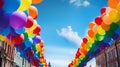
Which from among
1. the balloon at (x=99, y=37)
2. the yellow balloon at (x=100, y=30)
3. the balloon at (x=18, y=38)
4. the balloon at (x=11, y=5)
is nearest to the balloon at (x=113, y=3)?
the yellow balloon at (x=100, y=30)

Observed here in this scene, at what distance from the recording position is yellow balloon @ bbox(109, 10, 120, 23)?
12.7 metres

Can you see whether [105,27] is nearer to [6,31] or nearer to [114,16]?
[114,16]

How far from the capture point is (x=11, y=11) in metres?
9.83

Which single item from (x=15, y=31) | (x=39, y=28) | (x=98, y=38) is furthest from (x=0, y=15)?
(x=98, y=38)

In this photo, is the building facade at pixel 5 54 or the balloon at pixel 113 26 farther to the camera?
the building facade at pixel 5 54

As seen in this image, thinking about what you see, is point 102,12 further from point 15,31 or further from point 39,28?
point 15,31

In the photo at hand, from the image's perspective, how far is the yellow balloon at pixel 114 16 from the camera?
1274 cm

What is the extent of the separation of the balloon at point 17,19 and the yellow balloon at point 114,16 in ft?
15.1

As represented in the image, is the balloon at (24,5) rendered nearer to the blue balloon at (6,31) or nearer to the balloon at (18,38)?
the blue balloon at (6,31)

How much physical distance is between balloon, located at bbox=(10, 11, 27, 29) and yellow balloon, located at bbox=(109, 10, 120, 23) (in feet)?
15.1

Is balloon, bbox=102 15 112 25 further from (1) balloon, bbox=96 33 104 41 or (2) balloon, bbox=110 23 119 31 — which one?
(1) balloon, bbox=96 33 104 41

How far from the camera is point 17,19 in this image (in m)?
10.1

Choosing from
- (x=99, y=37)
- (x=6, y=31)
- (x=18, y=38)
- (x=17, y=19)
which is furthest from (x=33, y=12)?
(x=99, y=37)

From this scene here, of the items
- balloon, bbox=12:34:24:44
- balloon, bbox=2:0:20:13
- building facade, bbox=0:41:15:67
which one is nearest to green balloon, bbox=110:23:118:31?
balloon, bbox=12:34:24:44
